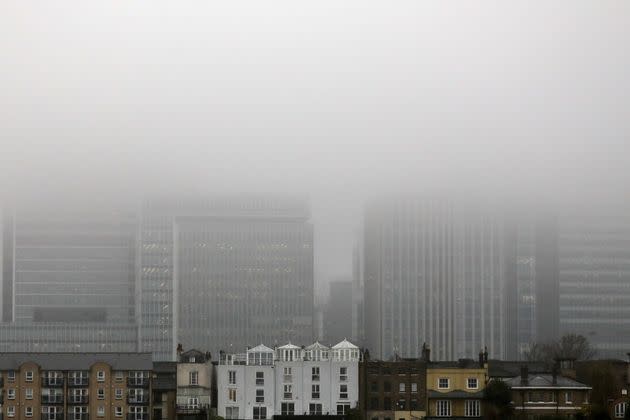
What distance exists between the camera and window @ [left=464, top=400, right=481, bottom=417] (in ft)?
323

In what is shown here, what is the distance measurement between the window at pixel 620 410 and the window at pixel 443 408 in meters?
13.1

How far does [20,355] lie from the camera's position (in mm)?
104062

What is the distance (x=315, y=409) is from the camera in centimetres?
10219

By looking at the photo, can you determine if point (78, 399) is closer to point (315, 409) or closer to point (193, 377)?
point (193, 377)

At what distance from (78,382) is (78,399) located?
1.34 m

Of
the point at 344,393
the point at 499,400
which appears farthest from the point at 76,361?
the point at 499,400

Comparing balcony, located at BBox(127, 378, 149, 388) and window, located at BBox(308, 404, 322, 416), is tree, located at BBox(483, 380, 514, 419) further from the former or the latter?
balcony, located at BBox(127, 378, 149, 388)

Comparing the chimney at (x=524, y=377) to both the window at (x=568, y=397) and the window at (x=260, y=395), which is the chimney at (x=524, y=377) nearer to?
the window at (x=568, y=397)

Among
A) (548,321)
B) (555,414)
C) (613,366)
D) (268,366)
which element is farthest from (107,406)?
(548,321)

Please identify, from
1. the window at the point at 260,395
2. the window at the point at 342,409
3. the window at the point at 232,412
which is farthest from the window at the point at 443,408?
the window at the point at 232,412

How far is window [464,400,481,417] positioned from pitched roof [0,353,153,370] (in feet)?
82.1

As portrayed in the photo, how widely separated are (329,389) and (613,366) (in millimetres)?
24820

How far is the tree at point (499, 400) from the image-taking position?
95.8 metres

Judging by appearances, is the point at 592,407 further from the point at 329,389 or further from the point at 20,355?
the point at 20,355
